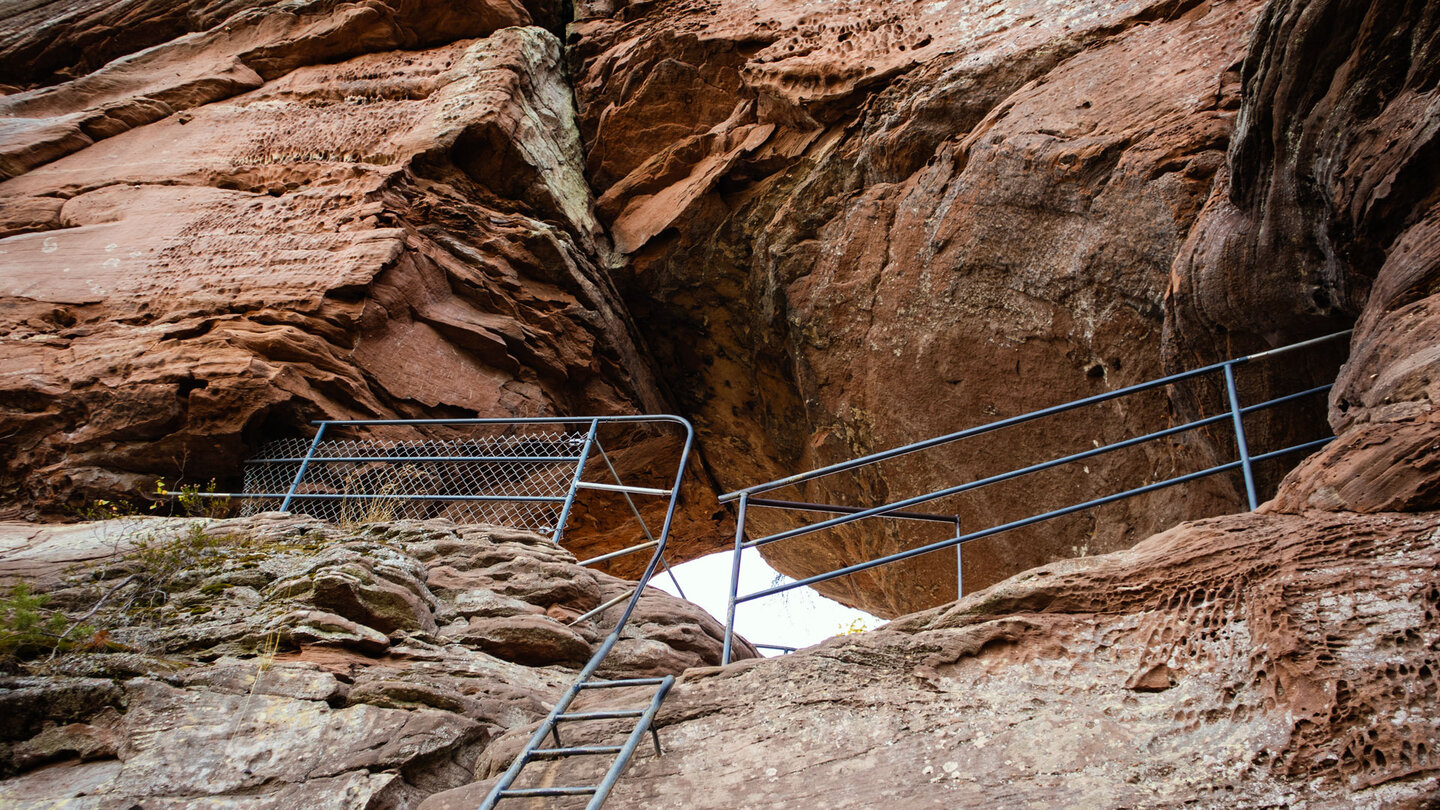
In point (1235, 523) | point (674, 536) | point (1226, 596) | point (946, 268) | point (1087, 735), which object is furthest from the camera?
point (674, 536)

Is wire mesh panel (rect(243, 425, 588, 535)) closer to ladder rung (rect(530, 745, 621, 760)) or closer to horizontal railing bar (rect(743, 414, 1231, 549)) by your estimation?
horizontal railing bar (rect(743, 414, 1231, 549))

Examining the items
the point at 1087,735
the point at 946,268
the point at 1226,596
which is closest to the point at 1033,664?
the point at 1087,735

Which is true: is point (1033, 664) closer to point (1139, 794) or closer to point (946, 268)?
point (1139, 794)

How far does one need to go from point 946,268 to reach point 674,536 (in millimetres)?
4580

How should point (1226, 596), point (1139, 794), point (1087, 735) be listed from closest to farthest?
point (1139, 794)
point (1087, 735)
point (1226, 596)

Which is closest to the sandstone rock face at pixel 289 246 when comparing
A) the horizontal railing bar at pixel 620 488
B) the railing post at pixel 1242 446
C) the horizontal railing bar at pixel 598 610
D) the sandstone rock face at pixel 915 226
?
the sandstone rock face at pixel 915 226

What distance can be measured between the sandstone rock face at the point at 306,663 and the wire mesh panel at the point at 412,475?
1.39 meters

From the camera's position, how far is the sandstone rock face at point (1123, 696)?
2.41 m

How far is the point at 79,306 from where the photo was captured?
25.2 ft

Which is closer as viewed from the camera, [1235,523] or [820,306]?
[1235,523]

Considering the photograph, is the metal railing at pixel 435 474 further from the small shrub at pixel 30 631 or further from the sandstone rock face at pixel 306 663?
the small shrub at pixel 30 631

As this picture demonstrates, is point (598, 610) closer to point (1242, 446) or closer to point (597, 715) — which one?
point (597, 715)

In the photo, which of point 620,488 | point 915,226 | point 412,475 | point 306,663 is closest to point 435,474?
point 412,475

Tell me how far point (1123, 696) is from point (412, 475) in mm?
5390
